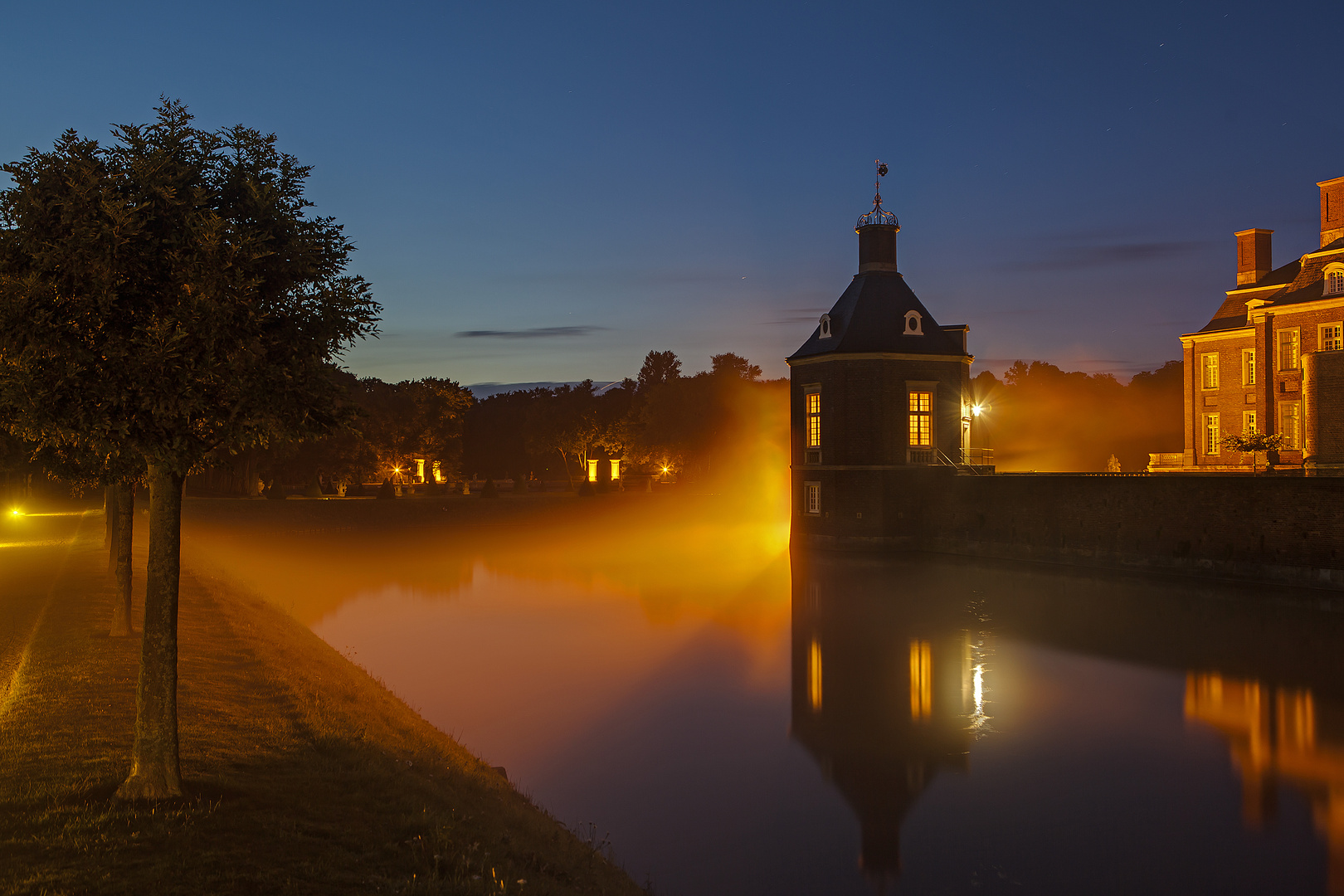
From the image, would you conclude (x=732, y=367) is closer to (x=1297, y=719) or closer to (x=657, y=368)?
(x=657, y=368)

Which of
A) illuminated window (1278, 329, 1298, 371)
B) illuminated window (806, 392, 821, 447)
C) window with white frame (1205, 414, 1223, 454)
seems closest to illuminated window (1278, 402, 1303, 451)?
illuminated window (1278, 329, 1298, 371)

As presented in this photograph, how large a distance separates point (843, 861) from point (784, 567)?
28822mm

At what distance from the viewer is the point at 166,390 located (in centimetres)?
744

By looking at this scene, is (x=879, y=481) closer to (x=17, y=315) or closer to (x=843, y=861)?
(x=843, y=861)

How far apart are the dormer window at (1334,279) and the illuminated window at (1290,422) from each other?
18.3 feet

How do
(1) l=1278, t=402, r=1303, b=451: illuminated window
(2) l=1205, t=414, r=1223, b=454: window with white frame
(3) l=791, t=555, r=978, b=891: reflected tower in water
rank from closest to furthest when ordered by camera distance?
(3) l=791, t=555, r=978, b=891: reflected tower in water, (1) l=1278, t=402, r=1303, b=451: illuminated window, (2) l=1205, t=414, r=1223, b=454: window with white frame

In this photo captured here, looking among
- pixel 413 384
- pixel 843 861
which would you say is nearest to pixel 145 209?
pixel 843 861

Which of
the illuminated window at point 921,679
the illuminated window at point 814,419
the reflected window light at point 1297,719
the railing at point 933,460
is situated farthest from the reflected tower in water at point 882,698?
the illuminated window at point 814,419

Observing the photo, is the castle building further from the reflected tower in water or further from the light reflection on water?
the reflected tower in water

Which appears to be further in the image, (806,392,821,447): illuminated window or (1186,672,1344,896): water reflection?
(806,392,821,447): illuminated window

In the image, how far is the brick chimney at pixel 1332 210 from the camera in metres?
45.3

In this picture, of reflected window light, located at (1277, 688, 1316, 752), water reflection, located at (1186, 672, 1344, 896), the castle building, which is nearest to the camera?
water reflection, located at (1186, 672, 1344, 896)

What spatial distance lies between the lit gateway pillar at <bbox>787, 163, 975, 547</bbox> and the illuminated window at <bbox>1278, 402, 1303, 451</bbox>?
15.5 metres

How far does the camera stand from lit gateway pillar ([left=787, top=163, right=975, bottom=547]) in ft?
136
